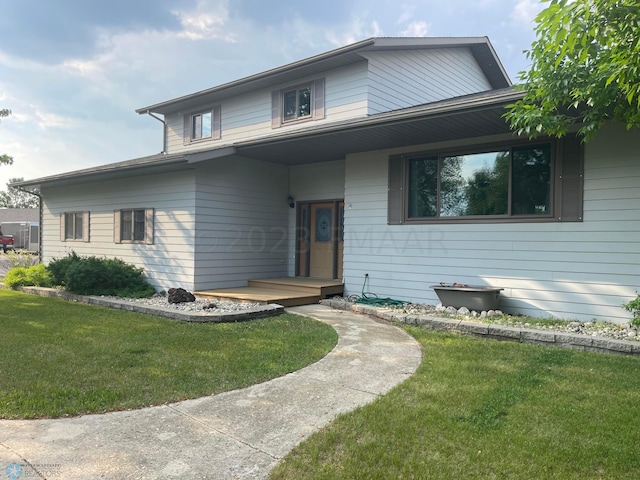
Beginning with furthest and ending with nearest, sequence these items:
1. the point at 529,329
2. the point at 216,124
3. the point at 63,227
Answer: the point at 63,227 < the point at 216,124 < the point at 529,329

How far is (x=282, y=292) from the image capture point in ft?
30.7

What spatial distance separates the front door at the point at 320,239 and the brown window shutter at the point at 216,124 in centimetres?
355


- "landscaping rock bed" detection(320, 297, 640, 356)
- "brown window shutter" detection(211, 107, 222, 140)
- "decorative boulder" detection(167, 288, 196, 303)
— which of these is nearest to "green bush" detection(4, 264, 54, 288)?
"decorative boulder" detection(167, 288, 196, 303)

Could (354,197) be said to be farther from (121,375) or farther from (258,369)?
(121,375)

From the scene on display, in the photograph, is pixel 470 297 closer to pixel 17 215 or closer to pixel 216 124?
pixel 216 124

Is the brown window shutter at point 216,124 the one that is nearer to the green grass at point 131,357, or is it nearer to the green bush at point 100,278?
the green bush at point 100,278

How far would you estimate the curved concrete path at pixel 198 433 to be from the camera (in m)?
2.55

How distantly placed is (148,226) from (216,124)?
3974mm

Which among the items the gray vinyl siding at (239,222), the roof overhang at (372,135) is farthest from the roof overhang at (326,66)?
the gray vinyl siding at (239,222)

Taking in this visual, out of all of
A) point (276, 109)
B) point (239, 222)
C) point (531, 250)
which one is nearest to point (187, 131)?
point (276, 109)

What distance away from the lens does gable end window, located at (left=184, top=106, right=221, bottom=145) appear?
12711 millimetres

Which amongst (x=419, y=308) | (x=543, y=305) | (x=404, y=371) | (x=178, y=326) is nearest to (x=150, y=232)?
(x=178, y=326)

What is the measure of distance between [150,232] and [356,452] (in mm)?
8990

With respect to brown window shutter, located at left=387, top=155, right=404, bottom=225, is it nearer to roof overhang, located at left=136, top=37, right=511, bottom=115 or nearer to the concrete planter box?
the concrete planter box
